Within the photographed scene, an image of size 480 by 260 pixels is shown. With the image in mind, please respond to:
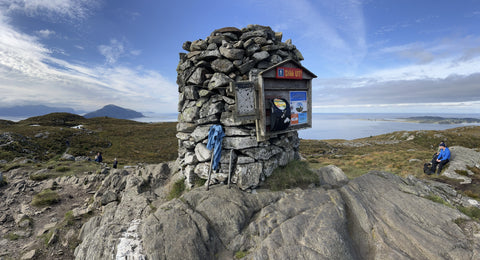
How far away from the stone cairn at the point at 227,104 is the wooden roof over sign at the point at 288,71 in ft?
2.37

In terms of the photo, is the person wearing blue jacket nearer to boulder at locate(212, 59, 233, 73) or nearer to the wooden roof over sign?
the wooden roof over sign

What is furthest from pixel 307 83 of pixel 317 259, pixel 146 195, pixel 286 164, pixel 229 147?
pixel 146 195

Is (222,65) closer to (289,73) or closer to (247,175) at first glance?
(289,73)

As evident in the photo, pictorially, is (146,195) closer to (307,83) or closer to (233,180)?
(233,180)

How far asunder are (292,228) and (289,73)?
7.07 m

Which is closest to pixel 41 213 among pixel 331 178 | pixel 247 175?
pixel 247 175

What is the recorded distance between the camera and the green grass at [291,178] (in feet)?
Result: 29.9

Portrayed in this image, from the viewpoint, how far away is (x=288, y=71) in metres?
9.44

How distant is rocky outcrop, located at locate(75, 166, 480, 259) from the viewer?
5793 millimetres

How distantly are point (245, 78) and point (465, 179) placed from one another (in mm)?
19180

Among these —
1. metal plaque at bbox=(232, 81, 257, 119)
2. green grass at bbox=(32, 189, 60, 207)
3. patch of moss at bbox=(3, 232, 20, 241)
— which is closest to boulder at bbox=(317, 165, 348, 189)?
metal plaque at bbox=(232, 81, 257, 119)

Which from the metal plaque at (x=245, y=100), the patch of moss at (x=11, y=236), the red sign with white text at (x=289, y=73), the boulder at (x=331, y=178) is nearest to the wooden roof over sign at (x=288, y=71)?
the red sign with white text at (x=289, y=73)

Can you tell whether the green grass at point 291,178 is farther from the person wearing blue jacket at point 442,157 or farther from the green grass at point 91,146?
the green grass at point 91,146

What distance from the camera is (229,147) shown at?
9.01 m
